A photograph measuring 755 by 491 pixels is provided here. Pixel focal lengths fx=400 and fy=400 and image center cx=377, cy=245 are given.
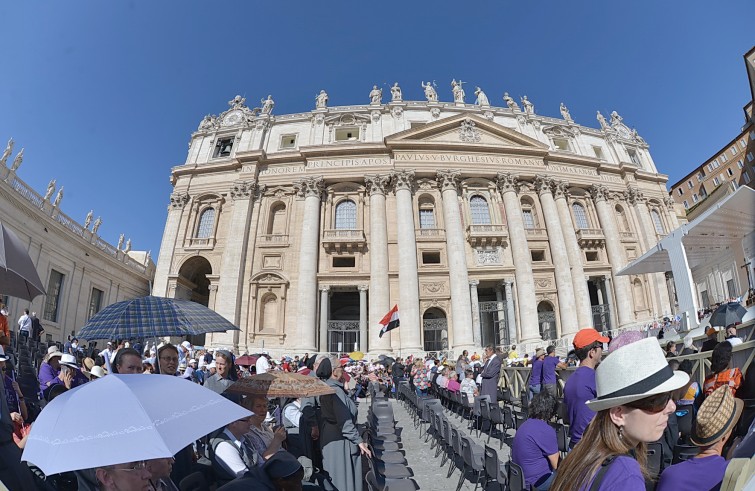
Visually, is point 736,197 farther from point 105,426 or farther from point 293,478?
point 105,426

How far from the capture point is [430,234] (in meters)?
27.3

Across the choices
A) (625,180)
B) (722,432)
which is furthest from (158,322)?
(625,180)

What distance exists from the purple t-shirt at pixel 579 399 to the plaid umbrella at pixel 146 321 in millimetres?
4615

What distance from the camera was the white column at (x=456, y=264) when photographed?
78.5 feet

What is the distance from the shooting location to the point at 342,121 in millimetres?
31766

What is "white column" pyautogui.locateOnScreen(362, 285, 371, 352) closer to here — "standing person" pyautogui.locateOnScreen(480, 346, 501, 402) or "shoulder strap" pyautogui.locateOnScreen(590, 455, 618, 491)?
"standing person" pyautogui.locateOnScreen(480, 346, 501, 402)

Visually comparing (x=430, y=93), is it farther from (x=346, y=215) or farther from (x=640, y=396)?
(x=640, y=396)

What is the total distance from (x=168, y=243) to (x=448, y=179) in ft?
65.5

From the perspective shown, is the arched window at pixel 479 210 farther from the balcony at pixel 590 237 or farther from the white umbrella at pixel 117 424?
the white umbrella at pixel 117 424

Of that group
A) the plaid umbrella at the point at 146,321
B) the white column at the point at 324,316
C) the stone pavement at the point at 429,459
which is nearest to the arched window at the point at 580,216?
the white column at the point at 324,316

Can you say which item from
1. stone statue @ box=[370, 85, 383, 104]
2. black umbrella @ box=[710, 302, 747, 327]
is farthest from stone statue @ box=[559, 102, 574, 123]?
black umbrella @ box=[710, 302, 747, 327]

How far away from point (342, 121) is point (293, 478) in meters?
31.8

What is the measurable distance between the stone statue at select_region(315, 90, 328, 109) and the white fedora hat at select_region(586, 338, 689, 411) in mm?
33424

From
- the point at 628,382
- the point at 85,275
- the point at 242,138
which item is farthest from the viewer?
the point at 242,138
